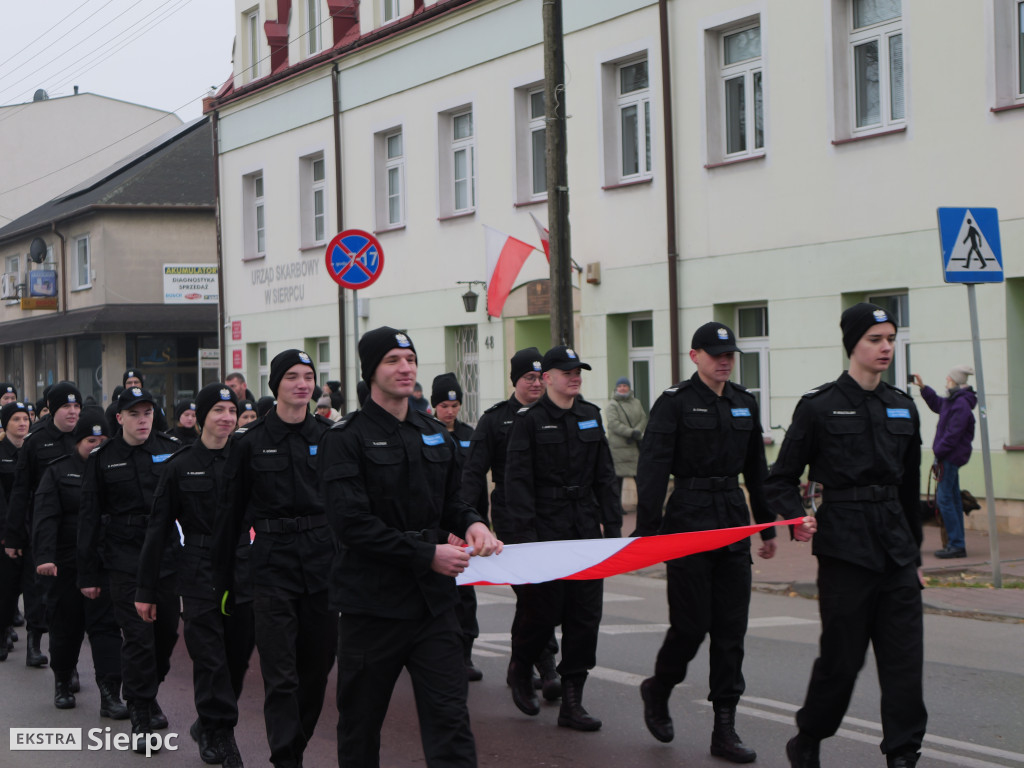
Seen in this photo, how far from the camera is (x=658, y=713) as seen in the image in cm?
694

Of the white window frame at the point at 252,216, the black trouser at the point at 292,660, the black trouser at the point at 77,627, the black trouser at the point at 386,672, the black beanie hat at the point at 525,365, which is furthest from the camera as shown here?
the white window frame at the point at 252,216

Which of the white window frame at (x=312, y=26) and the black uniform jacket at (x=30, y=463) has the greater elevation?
the white window frame at (x=312, y=26)

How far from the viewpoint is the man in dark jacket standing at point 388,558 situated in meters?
5.04

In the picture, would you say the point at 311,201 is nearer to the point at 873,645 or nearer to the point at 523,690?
the point at 523,690

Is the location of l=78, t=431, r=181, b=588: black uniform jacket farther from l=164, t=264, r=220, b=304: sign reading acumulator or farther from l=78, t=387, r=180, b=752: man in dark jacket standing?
l=164, t=264, r=220, b=304: sign reading acumulator

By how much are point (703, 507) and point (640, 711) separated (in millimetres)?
1446

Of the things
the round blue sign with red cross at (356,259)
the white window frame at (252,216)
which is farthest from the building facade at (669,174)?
the white window frame at (252,216)

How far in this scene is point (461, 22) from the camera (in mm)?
22375

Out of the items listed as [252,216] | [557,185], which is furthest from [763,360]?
[252,216]

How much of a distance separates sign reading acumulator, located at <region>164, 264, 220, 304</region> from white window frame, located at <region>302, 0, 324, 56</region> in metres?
12.3

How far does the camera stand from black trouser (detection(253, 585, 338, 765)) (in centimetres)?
605

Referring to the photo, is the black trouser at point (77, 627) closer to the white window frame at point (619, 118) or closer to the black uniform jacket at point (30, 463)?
the black uniform jacket at point (30, 463)

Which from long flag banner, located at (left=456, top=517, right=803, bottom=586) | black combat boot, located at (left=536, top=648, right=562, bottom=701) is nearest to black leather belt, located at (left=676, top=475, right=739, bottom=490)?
long flag banner, located at (left=456, top=517, right=803, bottom=586)

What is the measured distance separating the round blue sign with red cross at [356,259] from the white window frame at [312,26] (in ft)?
43.4
